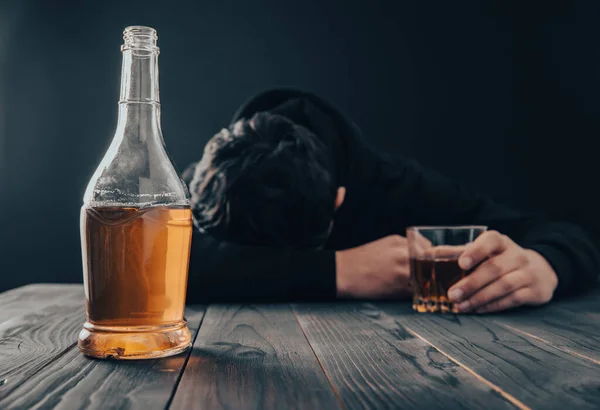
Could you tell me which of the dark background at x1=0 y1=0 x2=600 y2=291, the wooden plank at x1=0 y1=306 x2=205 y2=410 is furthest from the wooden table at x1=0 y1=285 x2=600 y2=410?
the dark background at x1=0 y1=0 x2=600 y2=291

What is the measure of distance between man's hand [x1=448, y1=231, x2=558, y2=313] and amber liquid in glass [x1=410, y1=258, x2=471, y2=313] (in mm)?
20

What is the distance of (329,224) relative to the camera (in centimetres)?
158

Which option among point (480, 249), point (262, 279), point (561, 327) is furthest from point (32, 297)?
point (561, 327)

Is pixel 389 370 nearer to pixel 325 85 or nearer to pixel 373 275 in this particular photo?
pixel 373 275

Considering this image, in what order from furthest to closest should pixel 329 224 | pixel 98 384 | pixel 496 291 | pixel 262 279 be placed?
pixel 329 224 < pixel 262 279 < pixel 496 291 < pixel 98 384

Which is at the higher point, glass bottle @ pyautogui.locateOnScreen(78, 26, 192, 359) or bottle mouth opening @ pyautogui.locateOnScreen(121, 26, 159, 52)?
bottle mouth opening @ pyautogui.locateOnScreen(121, 26, 159, 52)

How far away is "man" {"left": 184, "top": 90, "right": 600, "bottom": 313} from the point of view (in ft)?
4.02

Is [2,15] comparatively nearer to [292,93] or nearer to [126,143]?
[292,93]

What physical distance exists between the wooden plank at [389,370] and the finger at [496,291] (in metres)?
0.17

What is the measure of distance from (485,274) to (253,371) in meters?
0.62

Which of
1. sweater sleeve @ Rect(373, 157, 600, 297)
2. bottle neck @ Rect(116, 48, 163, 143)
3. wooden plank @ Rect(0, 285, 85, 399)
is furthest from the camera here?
sweater sleeve @ Rect(373, 157, 600, 297)

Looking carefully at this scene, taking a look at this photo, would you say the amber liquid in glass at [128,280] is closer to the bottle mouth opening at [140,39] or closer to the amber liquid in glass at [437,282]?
the bottle mouth opening at [140,39]

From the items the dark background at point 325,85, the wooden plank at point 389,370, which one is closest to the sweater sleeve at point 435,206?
the wooden plank at point 389,370

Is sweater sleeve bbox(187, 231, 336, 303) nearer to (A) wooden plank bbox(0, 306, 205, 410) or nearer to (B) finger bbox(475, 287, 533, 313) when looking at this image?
(B) finger bbox(475, 287, 533, 313)
